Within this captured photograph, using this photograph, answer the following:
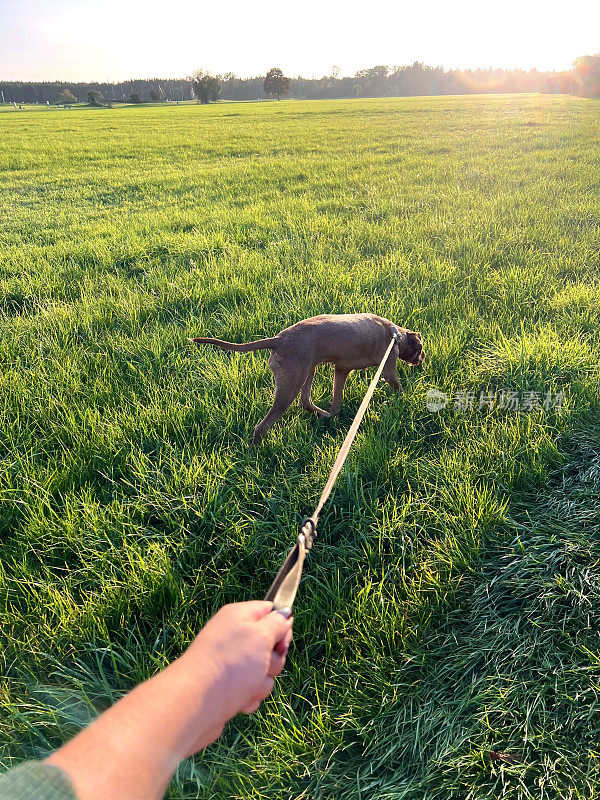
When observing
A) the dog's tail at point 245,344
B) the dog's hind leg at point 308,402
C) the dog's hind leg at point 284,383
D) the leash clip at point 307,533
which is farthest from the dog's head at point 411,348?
the leash clip at point 307,533

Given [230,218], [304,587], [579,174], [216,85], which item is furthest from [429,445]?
[216,85]

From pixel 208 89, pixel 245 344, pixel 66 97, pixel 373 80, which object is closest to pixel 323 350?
pixel 245 344

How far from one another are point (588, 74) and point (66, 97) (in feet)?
271

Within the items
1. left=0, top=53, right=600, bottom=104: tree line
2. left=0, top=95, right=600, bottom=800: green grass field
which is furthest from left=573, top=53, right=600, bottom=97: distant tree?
left=0, top=95, right=600, bottom=800: green grass field

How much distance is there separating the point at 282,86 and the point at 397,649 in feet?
325

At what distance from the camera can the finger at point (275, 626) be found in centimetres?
89

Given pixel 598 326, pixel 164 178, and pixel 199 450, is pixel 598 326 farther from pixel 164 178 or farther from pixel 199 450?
pixel 164 178

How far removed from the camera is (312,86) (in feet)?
315

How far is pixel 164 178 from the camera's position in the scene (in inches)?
438

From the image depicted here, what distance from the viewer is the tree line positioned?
82000 mm

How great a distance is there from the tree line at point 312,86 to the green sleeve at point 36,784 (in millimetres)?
92454

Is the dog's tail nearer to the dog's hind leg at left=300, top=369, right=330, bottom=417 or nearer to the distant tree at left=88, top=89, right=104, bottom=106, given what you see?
the dog's hind leg at left=300, top=369, right=330, bottom=417

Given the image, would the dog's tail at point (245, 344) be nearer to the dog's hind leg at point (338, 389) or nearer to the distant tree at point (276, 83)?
the dog's hind leg at point (338, 389)

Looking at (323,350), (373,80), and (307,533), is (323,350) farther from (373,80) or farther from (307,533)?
(373,80)
